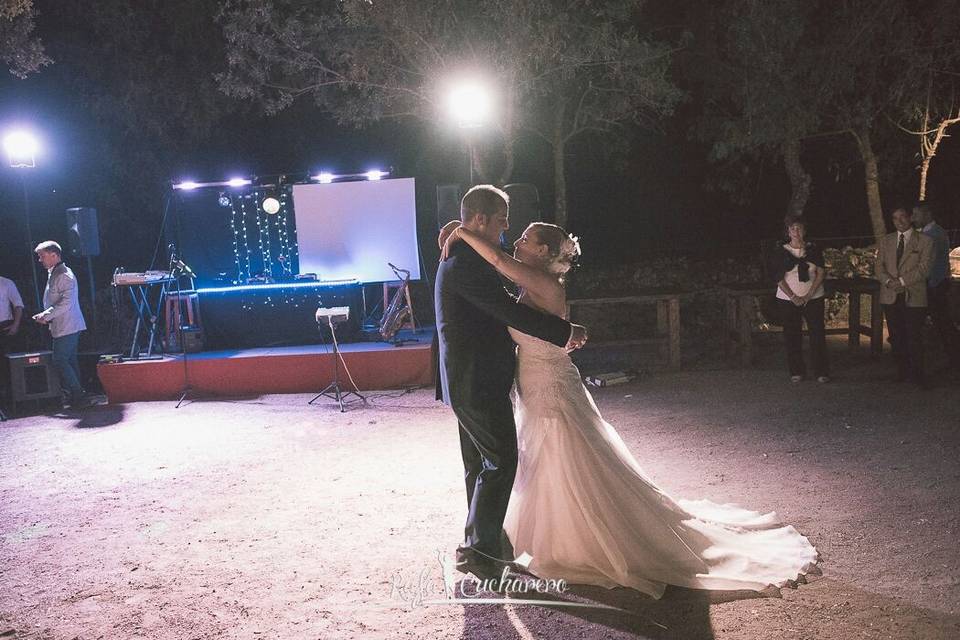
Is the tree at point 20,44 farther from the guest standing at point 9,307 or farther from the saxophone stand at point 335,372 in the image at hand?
the saxophone stand at point 335,372

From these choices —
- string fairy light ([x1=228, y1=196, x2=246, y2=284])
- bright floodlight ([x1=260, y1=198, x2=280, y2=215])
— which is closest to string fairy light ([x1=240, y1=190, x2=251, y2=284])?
string fairy light ([x1=228, y1=196, x2=246, y2=284])

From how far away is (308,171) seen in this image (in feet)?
37.7

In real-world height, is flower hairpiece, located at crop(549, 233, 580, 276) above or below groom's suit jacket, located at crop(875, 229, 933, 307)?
above

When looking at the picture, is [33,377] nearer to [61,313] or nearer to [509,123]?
[61,313]

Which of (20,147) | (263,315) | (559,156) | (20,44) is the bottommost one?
(263,315)

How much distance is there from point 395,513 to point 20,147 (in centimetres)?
785

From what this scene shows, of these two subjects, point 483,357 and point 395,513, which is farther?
point 395,513

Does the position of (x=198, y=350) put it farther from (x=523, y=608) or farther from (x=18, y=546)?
(x=523, y=608)

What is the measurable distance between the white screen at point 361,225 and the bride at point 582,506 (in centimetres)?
790

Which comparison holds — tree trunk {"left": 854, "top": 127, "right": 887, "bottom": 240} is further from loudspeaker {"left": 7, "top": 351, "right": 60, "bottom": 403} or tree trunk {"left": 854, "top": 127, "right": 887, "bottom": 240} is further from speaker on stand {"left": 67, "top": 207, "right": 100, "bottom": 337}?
loudspeaker {"left": 7, "top": 351, "right": 60, "bottom": 403}

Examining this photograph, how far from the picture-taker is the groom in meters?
3.43

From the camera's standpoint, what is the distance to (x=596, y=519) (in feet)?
11.2

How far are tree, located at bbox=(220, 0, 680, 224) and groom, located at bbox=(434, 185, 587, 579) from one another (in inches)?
247

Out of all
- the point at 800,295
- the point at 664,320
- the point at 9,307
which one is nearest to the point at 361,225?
the point at 9,307
